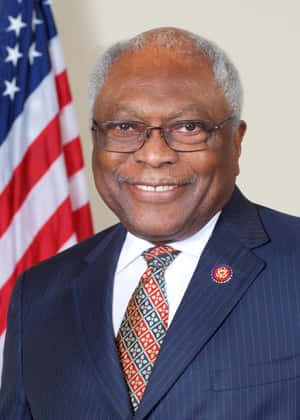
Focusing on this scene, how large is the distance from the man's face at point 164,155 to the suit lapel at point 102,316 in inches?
7.1

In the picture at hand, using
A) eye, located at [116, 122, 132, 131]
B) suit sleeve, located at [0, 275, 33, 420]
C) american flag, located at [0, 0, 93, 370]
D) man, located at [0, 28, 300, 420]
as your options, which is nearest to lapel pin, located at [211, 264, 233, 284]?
man, located at [0, 28, 300, 420]

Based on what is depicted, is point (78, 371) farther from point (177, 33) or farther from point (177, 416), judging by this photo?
point (177, 33)

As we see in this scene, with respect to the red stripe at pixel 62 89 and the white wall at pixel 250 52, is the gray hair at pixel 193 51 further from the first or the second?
the white wall at pixel 250 52

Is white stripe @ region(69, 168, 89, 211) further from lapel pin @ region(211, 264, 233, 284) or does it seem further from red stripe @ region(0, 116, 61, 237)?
lapel pin @ region(211, 264, 233, 284)

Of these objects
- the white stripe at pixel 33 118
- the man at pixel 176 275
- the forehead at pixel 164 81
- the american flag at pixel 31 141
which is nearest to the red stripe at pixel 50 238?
the american flag at pixel 31 141

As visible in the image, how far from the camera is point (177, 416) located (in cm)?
129

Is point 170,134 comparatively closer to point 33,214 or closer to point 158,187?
point 158,187

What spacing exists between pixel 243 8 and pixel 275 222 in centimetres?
191

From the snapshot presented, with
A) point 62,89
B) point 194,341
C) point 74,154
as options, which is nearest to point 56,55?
point 62,89

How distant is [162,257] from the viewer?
1.46 m

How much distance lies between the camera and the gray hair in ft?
4.53

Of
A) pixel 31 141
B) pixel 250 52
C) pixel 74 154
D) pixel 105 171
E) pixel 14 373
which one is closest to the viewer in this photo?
pixel 105 171

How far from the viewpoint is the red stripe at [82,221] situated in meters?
2.80

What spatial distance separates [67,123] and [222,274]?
1538mm
